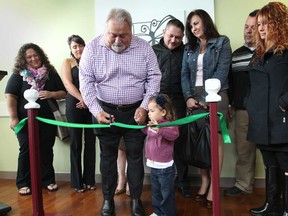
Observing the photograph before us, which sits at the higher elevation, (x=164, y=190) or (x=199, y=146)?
(x=199, y=146)

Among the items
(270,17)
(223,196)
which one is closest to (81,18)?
(270,17)

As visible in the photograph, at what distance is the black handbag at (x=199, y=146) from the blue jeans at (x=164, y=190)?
242 millimetres

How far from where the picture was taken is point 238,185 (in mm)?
2793

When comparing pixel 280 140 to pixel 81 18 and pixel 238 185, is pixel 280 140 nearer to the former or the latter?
pixel 238 185

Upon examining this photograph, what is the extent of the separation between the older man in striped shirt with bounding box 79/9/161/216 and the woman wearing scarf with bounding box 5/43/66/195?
3.42 feet

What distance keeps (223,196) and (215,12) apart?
167 cm

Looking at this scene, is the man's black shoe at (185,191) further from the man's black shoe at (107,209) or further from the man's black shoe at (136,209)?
the man's black shoe at (107,209)

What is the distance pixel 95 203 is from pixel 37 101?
114 centimetres

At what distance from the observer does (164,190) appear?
2.02 m

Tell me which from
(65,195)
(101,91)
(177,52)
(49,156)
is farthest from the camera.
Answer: (49,156)

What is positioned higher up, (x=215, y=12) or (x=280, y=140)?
(x=215, y=12)

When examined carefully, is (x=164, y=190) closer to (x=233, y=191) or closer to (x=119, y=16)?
(x=233, y=191)

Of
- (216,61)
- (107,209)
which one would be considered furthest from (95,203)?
(216,61)

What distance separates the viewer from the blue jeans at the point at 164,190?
202cm
